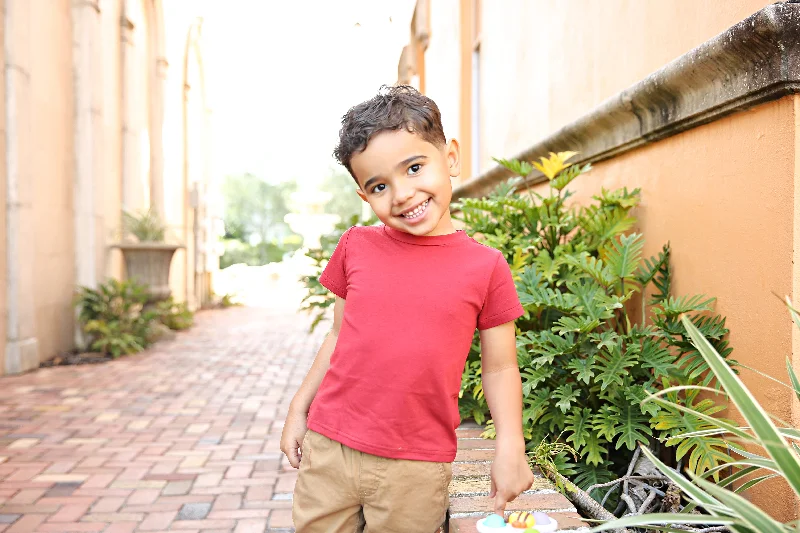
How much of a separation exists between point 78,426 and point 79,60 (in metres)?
4.94

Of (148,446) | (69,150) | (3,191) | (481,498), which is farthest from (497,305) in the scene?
(69,150)

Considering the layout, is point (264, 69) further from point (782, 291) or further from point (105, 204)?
point (782, 291)

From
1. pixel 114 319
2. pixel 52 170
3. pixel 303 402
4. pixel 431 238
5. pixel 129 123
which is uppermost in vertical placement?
pixel 129 123

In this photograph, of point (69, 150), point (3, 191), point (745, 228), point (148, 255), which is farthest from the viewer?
point (148, 255)

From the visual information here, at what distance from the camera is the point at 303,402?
174 centimetres

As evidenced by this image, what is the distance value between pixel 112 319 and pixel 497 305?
730 cm

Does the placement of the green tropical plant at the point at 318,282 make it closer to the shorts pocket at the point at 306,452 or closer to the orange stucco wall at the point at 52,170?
the shorts pocket at the point at 306,452

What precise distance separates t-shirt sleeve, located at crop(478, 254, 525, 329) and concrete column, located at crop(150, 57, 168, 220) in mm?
10157

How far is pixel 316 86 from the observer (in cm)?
4262

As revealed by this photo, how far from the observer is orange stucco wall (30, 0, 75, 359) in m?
6.87

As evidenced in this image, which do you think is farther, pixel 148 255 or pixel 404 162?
pixel 148 255

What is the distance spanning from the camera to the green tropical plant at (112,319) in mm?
7570

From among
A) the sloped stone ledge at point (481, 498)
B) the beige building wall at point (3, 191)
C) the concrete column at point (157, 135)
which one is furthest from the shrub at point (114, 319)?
the sloped stone ledge at point (481, 498)

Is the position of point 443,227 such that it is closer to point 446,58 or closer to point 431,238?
point 431,238
